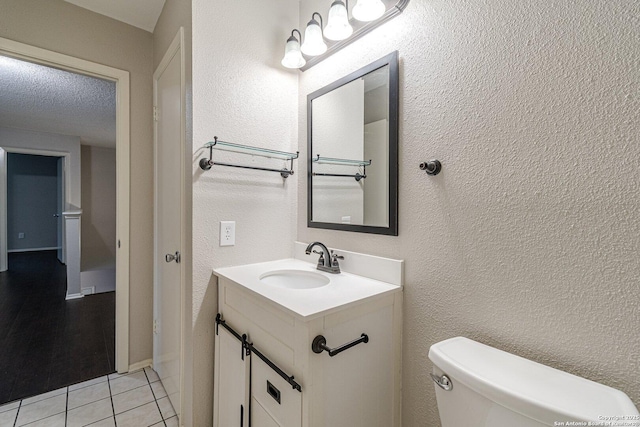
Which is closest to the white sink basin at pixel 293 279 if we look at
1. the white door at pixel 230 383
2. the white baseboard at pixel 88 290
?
the white door at pixel 230 383

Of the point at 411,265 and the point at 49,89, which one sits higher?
the point at 49,89

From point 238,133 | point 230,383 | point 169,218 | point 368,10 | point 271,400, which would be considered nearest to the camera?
point 271,400

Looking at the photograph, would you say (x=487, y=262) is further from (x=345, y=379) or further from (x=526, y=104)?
(x=345, y=379)

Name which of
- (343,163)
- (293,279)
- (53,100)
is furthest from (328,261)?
(53,100)

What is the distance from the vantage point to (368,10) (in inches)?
44.8

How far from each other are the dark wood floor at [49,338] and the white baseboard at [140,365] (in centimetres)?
12

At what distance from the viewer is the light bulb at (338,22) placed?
1.23 m

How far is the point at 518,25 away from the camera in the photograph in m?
0.83

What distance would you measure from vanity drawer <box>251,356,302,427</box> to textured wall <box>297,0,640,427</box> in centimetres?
48

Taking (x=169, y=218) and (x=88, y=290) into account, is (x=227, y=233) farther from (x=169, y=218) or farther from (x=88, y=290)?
(x=88, y=290)

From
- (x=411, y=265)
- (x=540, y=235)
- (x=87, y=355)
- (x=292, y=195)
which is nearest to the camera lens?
(x=540, y=235)

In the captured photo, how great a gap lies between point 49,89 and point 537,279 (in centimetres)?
396

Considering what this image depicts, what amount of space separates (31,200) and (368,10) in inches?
336

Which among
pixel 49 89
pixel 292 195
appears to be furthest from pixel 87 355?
pixel 49 89
